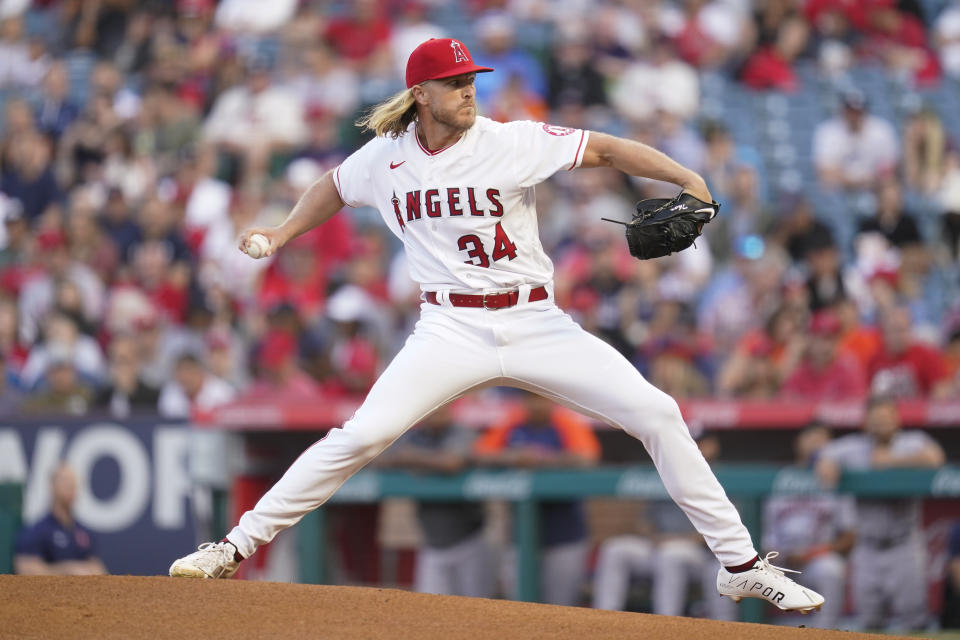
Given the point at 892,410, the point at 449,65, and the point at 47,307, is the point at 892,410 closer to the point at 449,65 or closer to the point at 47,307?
the point at 449,65

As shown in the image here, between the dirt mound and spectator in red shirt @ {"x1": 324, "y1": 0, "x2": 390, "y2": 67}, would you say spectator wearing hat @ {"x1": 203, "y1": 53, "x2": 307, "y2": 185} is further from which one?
the dirt mound

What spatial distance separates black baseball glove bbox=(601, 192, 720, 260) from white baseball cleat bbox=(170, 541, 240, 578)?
1.79 meters

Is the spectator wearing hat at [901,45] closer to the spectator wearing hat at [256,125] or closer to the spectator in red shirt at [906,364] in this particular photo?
the spectator in red shirt at [906,364]

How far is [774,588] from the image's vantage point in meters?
4.86

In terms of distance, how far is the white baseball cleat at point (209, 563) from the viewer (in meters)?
5.03

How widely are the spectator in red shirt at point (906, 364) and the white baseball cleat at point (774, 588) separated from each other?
3619 mm

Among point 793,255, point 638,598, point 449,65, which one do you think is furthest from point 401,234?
point 793,255

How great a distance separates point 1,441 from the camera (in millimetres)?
9117

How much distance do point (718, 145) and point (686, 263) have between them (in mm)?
1310

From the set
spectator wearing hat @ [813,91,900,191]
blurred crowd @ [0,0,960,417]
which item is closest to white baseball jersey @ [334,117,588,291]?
blurred crowd @ [0,0,960,417]

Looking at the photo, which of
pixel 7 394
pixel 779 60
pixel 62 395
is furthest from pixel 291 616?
pixel 779 60

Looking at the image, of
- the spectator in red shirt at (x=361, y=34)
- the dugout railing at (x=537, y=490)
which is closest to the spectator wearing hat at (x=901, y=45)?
the spectator in red shirt at (x=361, y=34)

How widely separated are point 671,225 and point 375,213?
24.1 feet

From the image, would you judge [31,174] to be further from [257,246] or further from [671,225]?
[671,225]
